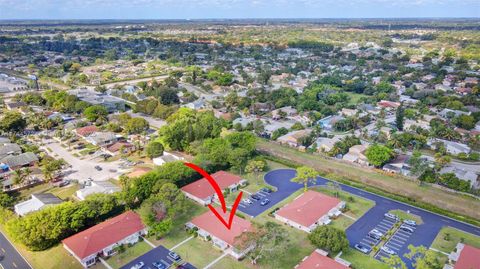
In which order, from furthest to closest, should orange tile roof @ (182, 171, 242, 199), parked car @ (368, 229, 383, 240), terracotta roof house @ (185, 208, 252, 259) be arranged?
1. orange tile roof @ (182, 171, 242, 199)
2. parked car @ (368, 229, 383, 240)
3. terracotta roof house @ (185, 208, 252, 259)

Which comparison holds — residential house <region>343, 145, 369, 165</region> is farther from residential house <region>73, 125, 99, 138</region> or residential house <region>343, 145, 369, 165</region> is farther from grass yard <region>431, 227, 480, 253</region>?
residential house <region>73, 125, 99, 138</region>

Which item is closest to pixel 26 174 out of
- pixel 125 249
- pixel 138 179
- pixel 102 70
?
pixel 138 179

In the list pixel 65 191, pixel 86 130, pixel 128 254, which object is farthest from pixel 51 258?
pixel 86 130

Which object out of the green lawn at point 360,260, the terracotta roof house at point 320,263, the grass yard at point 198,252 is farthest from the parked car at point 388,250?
the grass yard at point 198,252

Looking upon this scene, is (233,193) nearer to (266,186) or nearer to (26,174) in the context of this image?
(266,186)

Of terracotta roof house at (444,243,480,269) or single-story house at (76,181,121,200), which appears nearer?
terracotta roof house at (444,243,480,269)

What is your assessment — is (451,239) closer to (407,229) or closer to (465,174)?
(407,229)

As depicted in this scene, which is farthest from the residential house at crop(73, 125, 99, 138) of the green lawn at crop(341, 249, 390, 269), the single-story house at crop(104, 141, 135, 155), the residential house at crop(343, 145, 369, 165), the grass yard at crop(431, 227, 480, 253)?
the grass yard at crop(431, 227, 480, 253)
